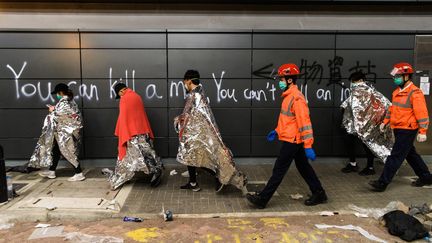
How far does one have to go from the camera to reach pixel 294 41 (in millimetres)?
7125

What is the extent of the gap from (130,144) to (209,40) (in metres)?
2.70

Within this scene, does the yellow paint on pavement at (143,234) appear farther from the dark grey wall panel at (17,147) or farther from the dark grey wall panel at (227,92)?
the dark grey wall panel at (17,147)

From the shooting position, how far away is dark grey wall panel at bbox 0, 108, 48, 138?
275 inches

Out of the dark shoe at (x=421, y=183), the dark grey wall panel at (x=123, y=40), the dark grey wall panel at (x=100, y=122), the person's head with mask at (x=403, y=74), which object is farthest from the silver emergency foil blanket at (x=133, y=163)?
the dark shoe at (x=421, y=183)

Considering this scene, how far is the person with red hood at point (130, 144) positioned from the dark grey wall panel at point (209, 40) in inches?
70.1

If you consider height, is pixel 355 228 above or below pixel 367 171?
below

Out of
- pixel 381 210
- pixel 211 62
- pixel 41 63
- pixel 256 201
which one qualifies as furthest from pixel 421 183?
pixel 41 63

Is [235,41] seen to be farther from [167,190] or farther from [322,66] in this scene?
[167,190]

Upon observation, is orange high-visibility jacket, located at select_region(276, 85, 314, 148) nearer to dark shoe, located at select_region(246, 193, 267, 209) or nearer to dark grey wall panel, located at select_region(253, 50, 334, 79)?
dark shoe, located at select_region(246, 193, 267, 209)

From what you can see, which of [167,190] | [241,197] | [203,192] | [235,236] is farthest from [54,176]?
[235,236]

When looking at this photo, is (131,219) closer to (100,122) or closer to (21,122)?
(100,122)

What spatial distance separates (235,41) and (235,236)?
4167 millimetres

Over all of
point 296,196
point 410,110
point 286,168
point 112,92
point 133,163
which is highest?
point 112,92

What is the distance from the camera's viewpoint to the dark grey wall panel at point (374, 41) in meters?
7.20
